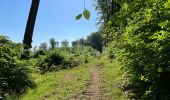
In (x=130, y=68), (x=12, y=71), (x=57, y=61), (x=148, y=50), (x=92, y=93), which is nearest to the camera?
(x=148, y=50)

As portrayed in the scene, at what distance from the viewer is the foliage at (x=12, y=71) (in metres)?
12.0

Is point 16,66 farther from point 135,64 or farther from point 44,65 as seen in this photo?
point 44,65

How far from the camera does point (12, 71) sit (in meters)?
13.1

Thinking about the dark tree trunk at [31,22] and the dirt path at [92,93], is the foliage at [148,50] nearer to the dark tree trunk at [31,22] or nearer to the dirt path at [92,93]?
the dirt path at [92,93]

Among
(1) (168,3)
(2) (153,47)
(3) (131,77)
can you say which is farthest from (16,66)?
(1) (168,3)

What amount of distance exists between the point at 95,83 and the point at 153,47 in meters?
7.50

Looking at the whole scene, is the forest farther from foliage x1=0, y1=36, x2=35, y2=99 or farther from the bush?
the bush

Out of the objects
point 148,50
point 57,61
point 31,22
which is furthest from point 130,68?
point 57,61

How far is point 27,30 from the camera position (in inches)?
768

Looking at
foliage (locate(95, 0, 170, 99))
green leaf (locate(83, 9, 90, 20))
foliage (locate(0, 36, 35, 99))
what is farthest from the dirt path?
green leaf (locate(83, 9, 90, 20))

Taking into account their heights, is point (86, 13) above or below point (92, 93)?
above

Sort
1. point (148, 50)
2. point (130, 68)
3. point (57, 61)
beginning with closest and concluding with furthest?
point (148, 50)
point (130, 68)
point (57, 61)

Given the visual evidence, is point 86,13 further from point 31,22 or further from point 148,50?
point 31,22

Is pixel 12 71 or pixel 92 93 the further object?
pixel 92 93
